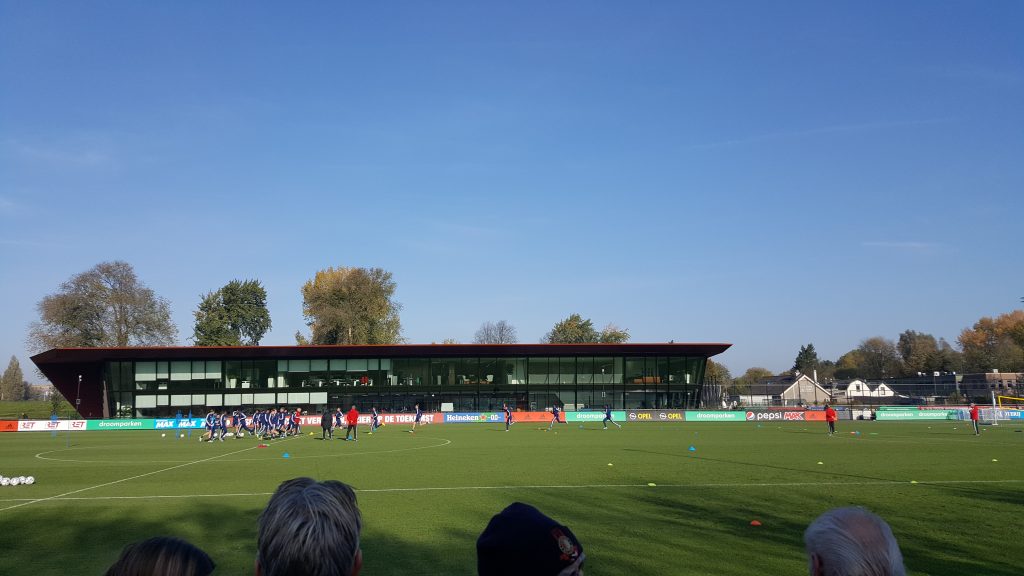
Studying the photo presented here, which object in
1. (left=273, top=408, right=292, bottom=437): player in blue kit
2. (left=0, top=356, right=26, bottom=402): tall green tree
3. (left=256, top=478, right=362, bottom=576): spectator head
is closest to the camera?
(left=256, top=478, right=362, bottom=576): spectator head

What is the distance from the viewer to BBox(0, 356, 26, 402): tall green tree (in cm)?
16700

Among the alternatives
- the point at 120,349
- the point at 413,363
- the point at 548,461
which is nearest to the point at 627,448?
the point at 548,461

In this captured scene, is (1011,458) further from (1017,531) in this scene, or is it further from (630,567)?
(630,567)

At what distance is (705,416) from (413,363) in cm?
2851

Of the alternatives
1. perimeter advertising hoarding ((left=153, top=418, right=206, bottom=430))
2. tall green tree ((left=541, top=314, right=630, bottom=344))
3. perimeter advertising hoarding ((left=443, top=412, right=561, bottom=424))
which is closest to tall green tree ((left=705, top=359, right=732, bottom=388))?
tall green tree ((left=541, top=314, right=630, bottom=344))

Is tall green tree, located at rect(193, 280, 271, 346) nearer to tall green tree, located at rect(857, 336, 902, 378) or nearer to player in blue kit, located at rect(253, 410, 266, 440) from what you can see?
player in blue kit, located at rect(253, 410, 266, 440)

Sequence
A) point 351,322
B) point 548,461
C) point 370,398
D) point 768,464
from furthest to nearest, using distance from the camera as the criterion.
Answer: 1. point 351,322
2. point 370,398
3. point 548,461
4. point 768,464

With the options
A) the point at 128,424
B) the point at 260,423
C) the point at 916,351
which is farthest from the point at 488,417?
the point at 916,351

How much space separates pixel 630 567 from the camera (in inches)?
391

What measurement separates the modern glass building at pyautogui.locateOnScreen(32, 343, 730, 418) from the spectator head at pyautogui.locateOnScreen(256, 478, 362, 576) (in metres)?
68.0

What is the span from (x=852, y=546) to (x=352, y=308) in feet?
300

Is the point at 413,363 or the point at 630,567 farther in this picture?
the point at 413,363

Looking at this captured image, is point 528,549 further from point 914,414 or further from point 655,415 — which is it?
point 914,414

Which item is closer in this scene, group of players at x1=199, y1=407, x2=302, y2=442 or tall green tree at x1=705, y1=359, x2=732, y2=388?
group of players at x1=199, y1=407, x2=302, y2=442
